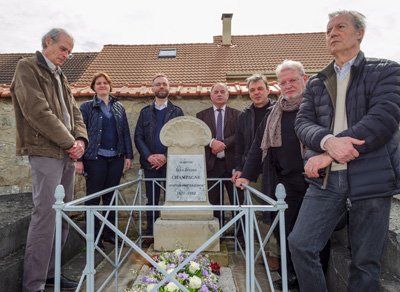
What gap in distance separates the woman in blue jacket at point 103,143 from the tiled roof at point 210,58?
7807 mm

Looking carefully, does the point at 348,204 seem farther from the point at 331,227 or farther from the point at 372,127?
the point at 372,127

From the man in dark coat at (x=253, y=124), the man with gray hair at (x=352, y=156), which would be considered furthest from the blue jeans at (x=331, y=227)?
the man in dark coat at (x=253, y=124)

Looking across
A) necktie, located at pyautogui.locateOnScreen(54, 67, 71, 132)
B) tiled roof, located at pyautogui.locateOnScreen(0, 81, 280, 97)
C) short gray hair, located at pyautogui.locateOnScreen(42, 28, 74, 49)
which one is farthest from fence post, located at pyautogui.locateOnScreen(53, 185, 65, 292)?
tiled roof, located at pyautogui.locateOnScreen(0, 81, 280, 97)

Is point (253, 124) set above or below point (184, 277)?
above

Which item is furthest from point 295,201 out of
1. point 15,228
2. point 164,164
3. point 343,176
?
point 15,228

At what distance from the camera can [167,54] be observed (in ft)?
44.2

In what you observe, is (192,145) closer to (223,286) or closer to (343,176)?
(223,286)

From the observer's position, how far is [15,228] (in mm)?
2617

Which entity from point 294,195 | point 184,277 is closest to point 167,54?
point 294,195

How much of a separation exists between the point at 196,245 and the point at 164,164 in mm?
1100

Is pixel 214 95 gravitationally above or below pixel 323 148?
above

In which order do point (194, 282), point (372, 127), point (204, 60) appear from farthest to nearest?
point (204, 60) < point (194, 282) < point (372, 127)

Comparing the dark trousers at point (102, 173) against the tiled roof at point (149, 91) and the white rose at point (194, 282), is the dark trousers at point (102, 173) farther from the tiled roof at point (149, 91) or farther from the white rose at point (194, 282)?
the white rose at point (194, 282)

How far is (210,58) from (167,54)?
2.14 metres
